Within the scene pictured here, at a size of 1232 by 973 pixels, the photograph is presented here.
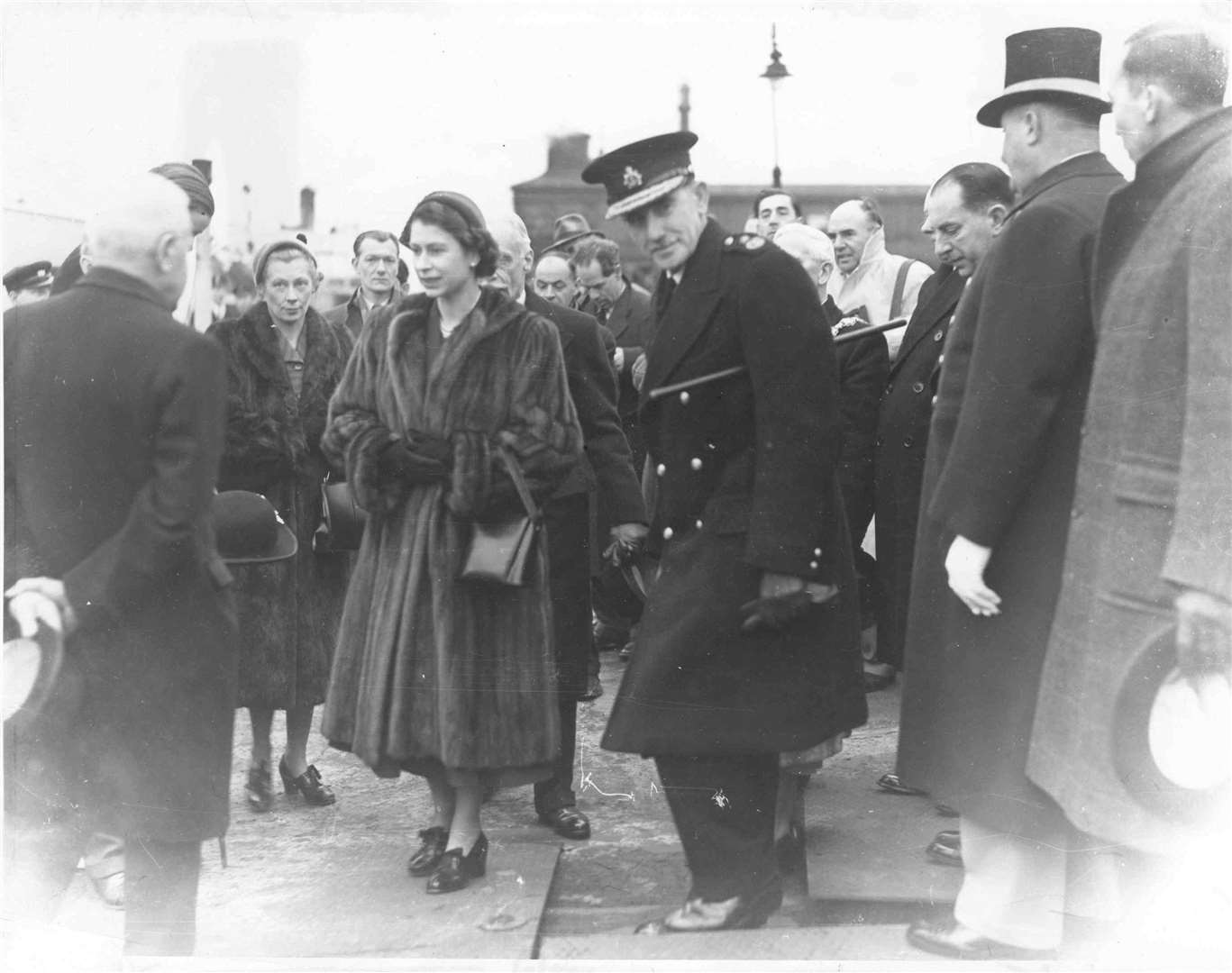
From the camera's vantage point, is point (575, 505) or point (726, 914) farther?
point (575, 505)

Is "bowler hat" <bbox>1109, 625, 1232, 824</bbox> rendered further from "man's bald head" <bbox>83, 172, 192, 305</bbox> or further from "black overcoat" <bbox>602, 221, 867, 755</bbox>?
"man's bald head" <bbox>83, 172, 192, 305</bbox>

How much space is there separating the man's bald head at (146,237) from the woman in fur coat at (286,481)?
106 centimetres

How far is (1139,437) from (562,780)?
220 cm

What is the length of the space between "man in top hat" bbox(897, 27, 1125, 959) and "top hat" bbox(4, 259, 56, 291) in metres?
2.74

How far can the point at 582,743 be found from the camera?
518 centimetres

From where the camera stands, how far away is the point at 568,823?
451cm

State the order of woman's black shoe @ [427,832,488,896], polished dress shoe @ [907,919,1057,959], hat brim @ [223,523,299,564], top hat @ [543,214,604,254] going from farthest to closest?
top hat @ [543,214,604,254]
woman's black shoe @ [427,832,488,896]
hat brim @ [223,523,299,564]
polished dress shoe @ [907,919,1057,959]

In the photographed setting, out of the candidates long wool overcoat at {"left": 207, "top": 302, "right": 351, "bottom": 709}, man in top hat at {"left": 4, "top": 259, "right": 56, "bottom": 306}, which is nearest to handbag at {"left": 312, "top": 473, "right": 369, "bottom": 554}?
long wool overcoat at {"left": 207, "top": 302, "right": 351, "bottom": 709}

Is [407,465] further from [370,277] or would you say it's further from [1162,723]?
[1162,723]

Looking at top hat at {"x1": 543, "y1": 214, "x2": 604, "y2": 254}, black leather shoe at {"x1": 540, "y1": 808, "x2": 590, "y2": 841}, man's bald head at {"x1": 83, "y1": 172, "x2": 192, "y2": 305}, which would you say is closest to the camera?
man's bald head at {"x1": 83, "y1": 172, "x2": 192, "y2": 305}

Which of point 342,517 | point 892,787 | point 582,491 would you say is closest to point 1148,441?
A: point 892,787

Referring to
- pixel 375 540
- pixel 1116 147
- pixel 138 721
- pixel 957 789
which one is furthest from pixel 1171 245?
pixel 138 721

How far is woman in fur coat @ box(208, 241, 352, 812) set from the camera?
15.1ft

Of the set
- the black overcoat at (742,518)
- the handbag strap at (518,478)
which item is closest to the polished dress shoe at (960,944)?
the black overcoat at (742,518)
